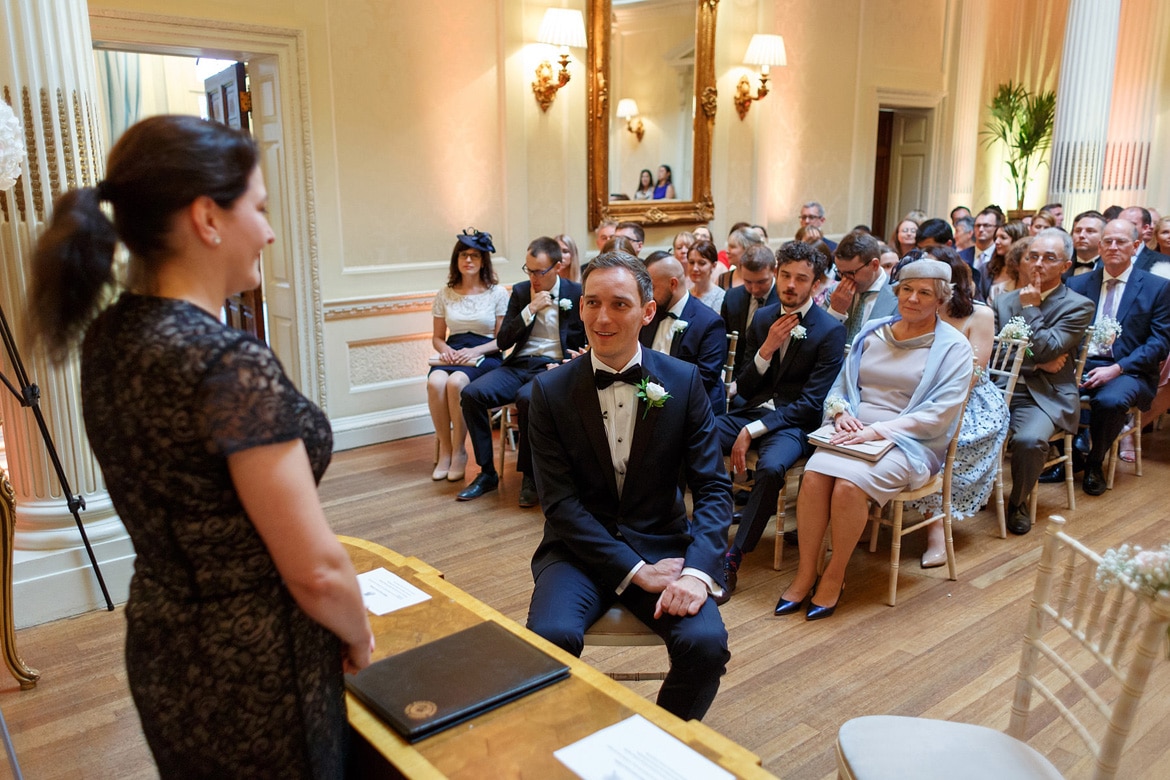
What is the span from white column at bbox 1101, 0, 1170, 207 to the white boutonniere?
8.57m

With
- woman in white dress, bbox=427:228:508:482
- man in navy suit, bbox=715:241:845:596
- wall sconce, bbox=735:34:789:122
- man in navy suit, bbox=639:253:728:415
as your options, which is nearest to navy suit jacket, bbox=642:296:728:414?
man in navy suit, bbox=639:253:728:415

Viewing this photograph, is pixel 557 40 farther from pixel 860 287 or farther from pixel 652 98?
pixel 860 287

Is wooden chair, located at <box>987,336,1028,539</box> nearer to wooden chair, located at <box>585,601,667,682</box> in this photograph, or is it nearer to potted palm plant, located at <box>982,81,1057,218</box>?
wooden chair, located at <box>585,601,667,682</box>

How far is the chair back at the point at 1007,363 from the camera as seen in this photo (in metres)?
4.39

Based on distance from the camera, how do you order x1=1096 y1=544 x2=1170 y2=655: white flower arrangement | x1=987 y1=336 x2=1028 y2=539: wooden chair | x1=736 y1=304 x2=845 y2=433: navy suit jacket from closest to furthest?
x1=1096 y1=544 x2=1170 y2=655: white flower arrangement → x1=736 y1=304 x2=845 y2=433: navy suit jacket → x1=987 y1=336 x2=1028 y2=539: wooden chair

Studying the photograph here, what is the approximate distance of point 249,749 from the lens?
1.33m

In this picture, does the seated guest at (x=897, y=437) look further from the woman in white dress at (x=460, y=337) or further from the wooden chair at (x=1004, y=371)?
the woman in white dress at (x=460, y=337)

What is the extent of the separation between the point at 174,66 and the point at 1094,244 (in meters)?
8.14

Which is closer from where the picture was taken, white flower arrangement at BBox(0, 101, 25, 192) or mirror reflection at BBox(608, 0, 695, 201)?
white flower arrangement at BBox(0, 101, 25, 192)

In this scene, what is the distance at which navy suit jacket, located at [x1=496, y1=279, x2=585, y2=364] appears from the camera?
16.8 feet

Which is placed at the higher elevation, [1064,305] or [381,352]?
[1064,305]

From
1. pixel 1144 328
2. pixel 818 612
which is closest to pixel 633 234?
pixel 1144 328

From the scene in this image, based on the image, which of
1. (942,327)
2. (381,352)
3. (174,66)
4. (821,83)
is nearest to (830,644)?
(942,327)

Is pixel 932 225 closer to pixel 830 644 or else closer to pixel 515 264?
pixel 515 264
